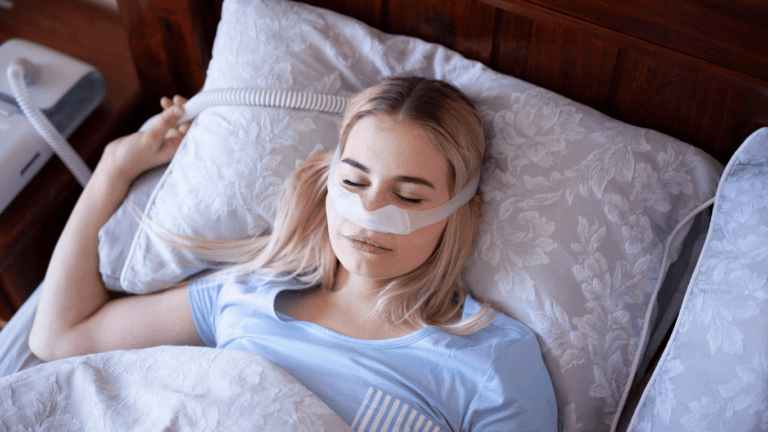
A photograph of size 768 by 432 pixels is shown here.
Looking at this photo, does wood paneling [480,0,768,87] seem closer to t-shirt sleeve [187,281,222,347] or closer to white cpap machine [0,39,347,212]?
white cpap machine [0,39,347,212]

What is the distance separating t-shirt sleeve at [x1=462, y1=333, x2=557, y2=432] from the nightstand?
111cm

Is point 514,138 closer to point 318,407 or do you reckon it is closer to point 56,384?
point 318,407

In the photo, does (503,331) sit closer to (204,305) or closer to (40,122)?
(204,305)

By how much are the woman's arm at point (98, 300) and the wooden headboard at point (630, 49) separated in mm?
410

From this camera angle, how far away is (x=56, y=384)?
41.1 inches

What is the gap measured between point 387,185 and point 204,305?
0.51 m

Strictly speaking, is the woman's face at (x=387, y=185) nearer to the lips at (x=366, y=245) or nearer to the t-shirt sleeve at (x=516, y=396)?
the lips at (x=366, y=245)

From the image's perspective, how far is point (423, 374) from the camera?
3.50ft

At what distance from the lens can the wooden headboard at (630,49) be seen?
3.22 feet

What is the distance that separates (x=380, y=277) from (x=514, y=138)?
14.4 inches

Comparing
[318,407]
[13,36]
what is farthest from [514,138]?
[13,36]

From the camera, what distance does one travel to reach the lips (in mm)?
1040

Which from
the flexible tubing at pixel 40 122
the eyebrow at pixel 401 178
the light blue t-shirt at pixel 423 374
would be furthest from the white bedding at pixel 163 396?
the flexible tubing at pixel 40 122

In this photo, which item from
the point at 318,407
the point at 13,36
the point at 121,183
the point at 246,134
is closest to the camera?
the point at 318,407
